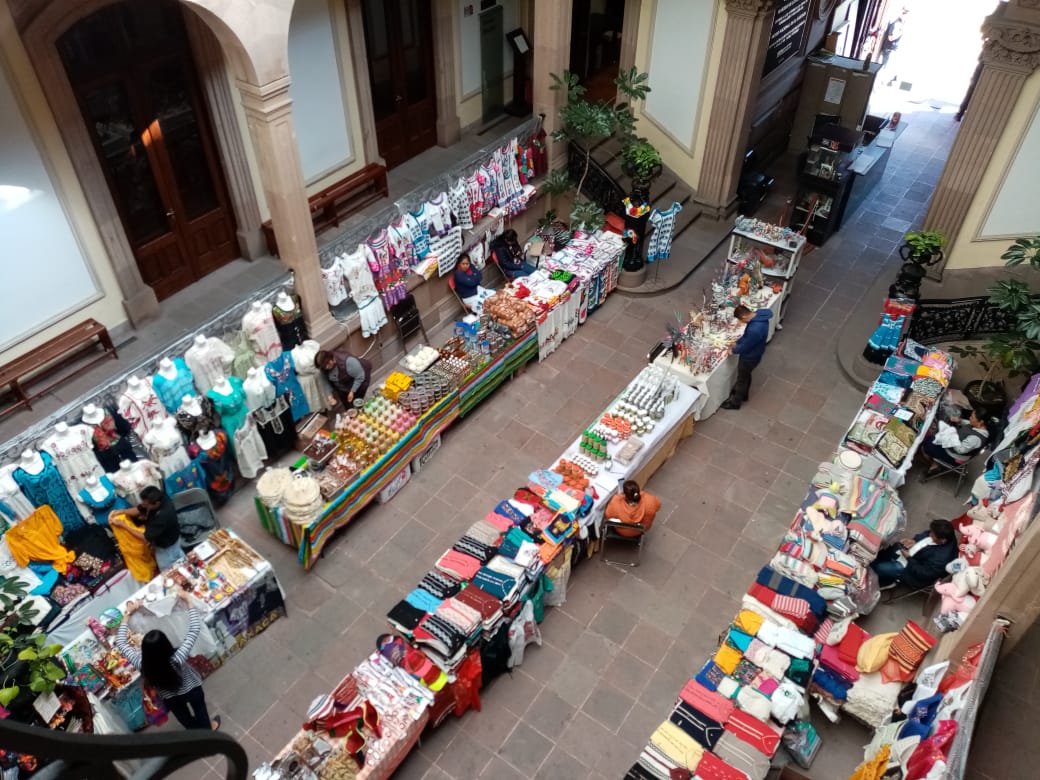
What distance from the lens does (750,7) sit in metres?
12.2

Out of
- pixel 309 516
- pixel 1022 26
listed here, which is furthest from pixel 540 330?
pixel 1022 26

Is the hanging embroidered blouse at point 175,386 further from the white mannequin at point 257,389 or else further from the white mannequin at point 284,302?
the white mannequin at point 284,302

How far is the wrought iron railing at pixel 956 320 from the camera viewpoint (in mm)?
10500

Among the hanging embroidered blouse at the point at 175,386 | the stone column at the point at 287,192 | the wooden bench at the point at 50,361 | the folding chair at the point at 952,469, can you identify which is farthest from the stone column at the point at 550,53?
the folding chair at the point at 952,469

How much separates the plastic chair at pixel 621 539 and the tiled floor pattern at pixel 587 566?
0.38ft

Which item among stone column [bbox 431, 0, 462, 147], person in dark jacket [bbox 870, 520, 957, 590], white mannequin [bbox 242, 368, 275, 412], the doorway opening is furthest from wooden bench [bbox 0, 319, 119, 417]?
the doorway opening

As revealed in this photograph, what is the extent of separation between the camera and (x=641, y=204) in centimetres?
1218

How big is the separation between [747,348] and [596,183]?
4.25 m

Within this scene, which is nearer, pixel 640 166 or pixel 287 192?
pixel 287 192

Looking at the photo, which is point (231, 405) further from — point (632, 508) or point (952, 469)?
point (952, 469)

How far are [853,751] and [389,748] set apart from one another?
13.9 ft

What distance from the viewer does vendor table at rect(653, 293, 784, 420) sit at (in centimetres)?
1030

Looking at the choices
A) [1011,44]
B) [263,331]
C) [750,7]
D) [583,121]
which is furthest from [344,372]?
[1011,44]

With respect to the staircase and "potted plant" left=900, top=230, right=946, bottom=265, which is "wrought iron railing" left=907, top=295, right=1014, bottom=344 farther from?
the staircase
